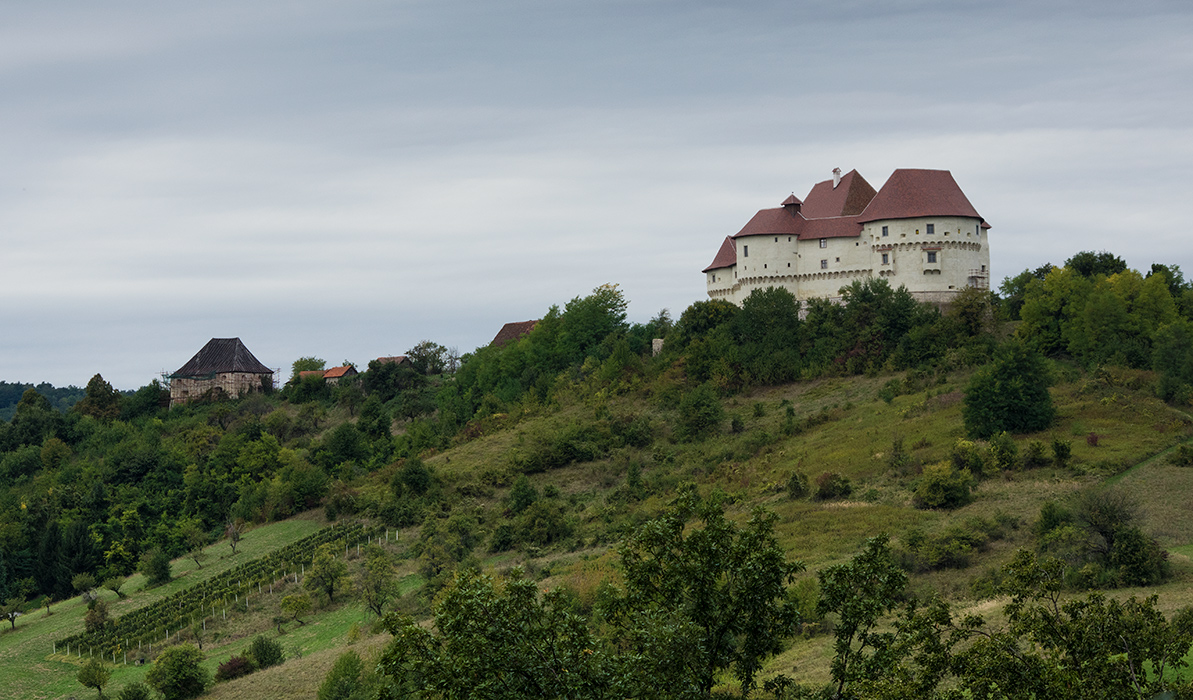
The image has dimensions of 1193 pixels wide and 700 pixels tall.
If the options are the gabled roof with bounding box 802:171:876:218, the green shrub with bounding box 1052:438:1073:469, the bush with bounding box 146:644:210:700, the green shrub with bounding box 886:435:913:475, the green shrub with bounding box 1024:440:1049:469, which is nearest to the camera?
the bush with bounding box 146:644:210:700

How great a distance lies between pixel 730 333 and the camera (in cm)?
5734

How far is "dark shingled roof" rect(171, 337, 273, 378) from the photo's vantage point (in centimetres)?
8612

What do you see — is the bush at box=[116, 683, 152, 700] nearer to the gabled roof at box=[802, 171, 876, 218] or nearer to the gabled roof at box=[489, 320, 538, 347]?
the gabled roof at box=[802, 171, 876, 218]

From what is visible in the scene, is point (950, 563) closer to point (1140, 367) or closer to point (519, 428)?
point (1140, 367)

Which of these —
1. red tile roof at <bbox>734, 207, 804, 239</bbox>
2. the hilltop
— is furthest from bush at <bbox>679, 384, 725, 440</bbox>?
red tile roof at <bbox>734, 207, 804, 239</bbox>

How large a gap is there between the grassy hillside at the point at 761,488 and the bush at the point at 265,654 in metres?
0.49

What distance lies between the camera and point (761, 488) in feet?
137

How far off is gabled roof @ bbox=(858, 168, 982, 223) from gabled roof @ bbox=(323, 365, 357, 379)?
45688 mm

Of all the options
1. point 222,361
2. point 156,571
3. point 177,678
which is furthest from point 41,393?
point 177,678

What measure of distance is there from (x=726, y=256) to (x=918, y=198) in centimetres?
1164

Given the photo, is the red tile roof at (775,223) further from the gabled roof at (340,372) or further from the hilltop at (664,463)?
the gabled roof at (340,372)

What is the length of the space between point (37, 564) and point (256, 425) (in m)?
15.4

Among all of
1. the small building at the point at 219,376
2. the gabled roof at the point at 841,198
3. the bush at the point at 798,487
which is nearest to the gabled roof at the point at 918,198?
the gabled roof at the point at 841,198

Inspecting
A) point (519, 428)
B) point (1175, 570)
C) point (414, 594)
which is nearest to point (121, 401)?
point (519, 428)
